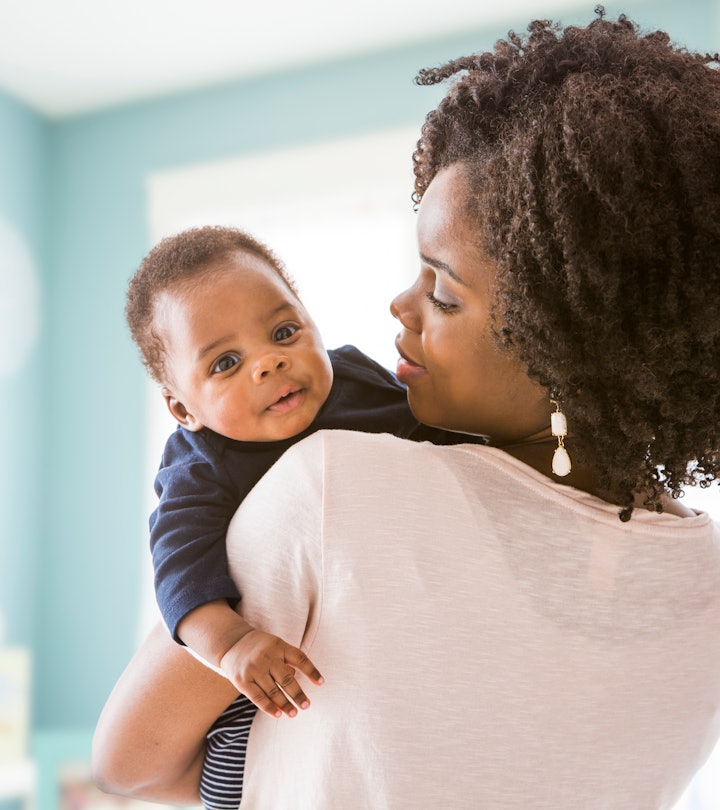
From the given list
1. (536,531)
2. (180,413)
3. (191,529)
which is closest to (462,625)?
(536,531)

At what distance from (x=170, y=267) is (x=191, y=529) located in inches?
14.6

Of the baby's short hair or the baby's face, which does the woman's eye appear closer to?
the baby's face

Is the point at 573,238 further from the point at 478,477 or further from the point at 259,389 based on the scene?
the point at 259,389

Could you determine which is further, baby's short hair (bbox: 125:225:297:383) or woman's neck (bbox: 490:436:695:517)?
baby's short hair (bbox: 125:225:297:383)

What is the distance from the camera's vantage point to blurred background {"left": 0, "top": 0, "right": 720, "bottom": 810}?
3268 mm

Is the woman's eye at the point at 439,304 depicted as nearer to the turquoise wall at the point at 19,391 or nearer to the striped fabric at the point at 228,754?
the striped fabric at the point at 228,754

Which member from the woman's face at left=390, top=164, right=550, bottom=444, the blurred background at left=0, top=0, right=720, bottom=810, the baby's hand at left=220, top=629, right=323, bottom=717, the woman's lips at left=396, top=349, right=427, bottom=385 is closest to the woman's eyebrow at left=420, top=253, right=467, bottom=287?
the woman's face at left=390, top=164, right=550, bottom=444

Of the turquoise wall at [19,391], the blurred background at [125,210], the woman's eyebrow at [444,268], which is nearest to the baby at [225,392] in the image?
the woman's eyebrow at [444,268]

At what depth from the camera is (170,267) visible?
43.1 inches

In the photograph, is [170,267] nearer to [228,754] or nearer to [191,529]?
[191,529]

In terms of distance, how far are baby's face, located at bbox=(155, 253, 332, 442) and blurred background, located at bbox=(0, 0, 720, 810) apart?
7.12 feet

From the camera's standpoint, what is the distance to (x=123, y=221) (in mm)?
3830

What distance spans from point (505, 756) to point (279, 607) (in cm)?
22

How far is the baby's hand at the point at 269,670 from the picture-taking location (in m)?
0.70
